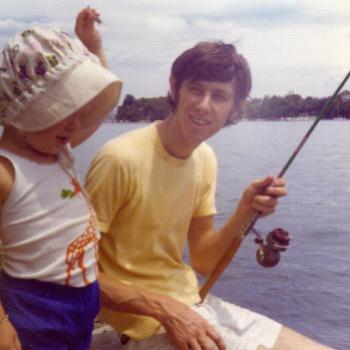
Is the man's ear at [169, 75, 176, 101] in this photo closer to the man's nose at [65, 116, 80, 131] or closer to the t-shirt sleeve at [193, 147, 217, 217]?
the t-shirt sleeve at [193, 147, 217, 217]

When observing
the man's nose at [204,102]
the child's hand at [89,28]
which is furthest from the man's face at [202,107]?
the child's hand at [89,28]

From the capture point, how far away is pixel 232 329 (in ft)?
5.76

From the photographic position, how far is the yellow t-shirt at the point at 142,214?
160 cm

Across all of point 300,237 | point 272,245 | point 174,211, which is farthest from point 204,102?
point 300,237

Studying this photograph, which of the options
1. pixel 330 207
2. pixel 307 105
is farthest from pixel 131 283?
pixel 330 207

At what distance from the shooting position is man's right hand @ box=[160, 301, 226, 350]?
1.55m

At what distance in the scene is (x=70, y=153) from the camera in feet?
4.66

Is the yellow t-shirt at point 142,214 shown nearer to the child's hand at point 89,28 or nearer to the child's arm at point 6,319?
the child's hand at point 89,28

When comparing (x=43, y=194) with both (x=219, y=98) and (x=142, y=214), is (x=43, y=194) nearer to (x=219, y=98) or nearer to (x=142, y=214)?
(x=142, y=214)

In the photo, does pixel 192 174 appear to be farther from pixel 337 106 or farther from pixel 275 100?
pixel 275 100

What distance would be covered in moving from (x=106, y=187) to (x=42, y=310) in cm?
41

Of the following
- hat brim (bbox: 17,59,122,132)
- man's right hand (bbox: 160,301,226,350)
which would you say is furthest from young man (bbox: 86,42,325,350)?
hat brim (bbox: 17,59,122,132)

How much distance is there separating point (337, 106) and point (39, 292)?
1.10 metres

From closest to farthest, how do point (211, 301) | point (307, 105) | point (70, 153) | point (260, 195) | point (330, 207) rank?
point (70, 153) < point (260, 195) < point (211, 301) < point (307, 105) < point (330, 207)
